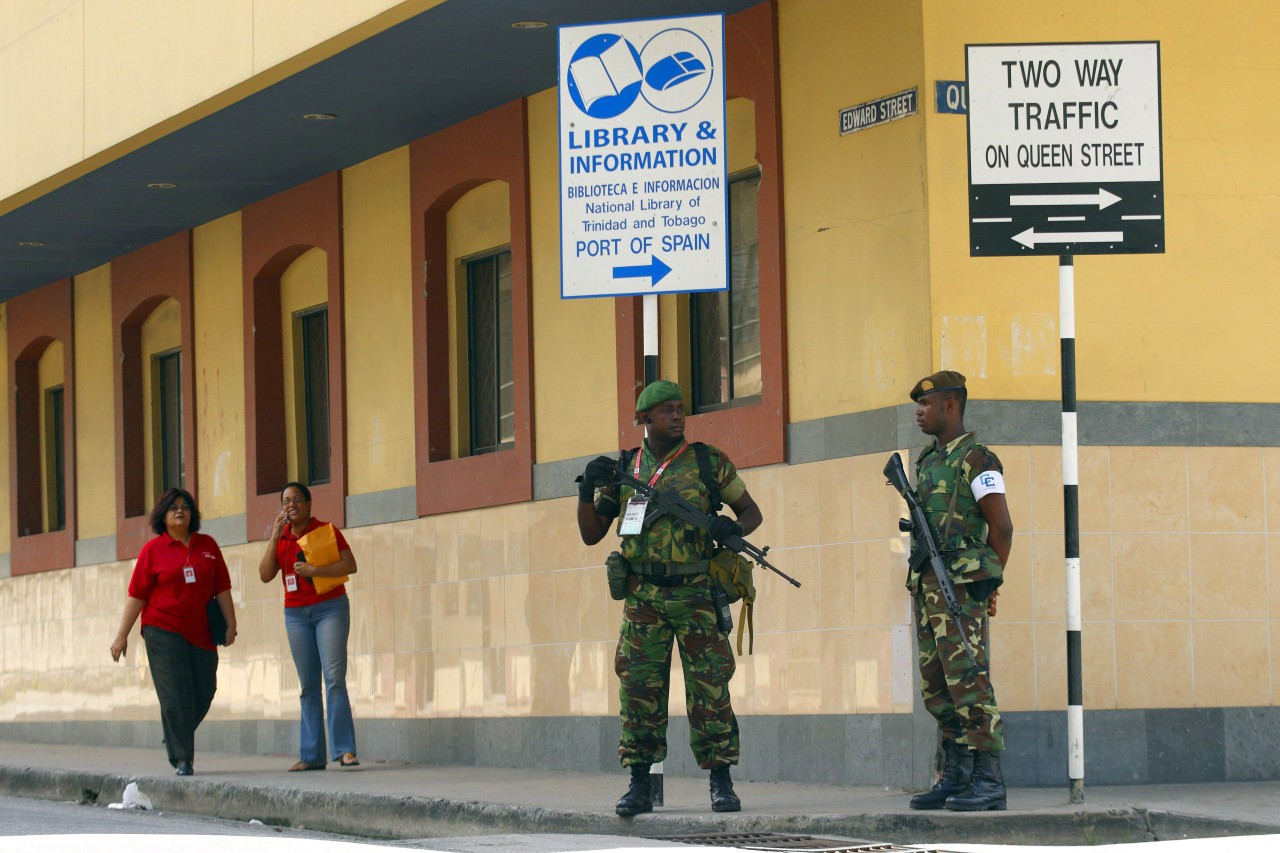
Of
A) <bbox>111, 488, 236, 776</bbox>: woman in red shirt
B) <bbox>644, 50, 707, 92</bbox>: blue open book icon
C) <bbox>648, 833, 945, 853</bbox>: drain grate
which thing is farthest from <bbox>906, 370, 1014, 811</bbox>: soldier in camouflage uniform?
<bbox>111, 488, 236, 776</bbox>: woman in red shirt

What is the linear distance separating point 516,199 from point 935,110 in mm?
4085

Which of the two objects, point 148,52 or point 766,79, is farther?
point 148,52

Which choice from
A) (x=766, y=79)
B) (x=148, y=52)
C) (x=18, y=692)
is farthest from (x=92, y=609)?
(x=766, y=79)

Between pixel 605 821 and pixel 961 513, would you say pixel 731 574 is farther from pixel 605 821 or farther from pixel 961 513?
pixel 605 821

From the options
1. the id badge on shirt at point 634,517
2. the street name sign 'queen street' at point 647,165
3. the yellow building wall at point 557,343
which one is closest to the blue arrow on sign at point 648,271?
the street name sign 'queen street' at point 647,165

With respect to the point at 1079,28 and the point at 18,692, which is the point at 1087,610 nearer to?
the point at 1079,28

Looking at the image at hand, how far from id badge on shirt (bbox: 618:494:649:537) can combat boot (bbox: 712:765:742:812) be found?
46.3 inches

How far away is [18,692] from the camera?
21109mm

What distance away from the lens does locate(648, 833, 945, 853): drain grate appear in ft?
28.5

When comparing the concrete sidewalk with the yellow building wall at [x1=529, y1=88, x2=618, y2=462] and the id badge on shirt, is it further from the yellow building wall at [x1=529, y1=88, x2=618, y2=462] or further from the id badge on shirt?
the yellow building wall at [x1=529, y1=88, x2=618, y2=462]

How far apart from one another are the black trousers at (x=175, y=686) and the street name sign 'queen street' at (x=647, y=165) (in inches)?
194

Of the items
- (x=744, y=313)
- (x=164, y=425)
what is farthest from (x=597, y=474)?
(x=164, y=425)

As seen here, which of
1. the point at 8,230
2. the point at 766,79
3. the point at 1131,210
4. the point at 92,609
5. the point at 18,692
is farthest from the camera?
the point at 18,692

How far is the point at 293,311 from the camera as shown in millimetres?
17438
